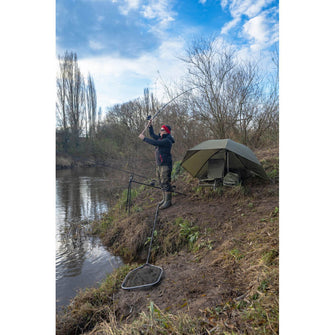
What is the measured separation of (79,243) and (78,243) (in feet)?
0.05

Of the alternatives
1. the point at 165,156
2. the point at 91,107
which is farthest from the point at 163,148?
the point at 91,107

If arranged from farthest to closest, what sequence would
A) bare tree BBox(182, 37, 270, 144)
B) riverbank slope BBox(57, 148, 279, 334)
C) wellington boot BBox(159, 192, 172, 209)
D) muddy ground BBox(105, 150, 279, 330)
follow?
wellington boot BBox(159, 192, 172, 209)
bare tree BBox(182, 37, 270, 144)
muddy ground BBox(105, 150, 279, 330)
riverbank slope BBox(57, 148, 279, 334)

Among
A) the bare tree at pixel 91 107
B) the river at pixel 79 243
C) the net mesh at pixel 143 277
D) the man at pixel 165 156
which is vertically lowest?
the river at pixel 79 243

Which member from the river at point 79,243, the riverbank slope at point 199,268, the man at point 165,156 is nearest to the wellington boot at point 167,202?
the man at point 165,156

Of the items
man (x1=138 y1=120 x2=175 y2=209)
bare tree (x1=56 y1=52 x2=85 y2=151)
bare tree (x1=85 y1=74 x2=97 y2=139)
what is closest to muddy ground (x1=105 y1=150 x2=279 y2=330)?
man (x1=138 y1=120 x2=175 y2=209)

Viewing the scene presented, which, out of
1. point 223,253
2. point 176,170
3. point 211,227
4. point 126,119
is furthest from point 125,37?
point 176,170

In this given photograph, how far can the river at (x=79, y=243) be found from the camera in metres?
2.40

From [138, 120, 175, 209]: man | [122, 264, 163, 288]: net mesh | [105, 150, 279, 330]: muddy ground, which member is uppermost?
[138, 120, 175, 209]: man

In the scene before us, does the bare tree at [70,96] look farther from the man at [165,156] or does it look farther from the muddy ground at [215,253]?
the muddy ground at [215,253]

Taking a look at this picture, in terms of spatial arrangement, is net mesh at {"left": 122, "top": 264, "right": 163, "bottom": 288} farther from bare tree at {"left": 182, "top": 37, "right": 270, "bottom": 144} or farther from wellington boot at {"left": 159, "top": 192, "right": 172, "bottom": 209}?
bare tree at {"left": 182, "top": 37, "right": 270, "bottom": 144}

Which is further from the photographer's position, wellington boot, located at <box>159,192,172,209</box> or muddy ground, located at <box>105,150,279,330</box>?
wellington boot, located at <box>159,192,172,209</box>

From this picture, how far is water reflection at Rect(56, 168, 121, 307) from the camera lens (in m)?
2.42

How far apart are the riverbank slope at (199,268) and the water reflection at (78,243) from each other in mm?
243
